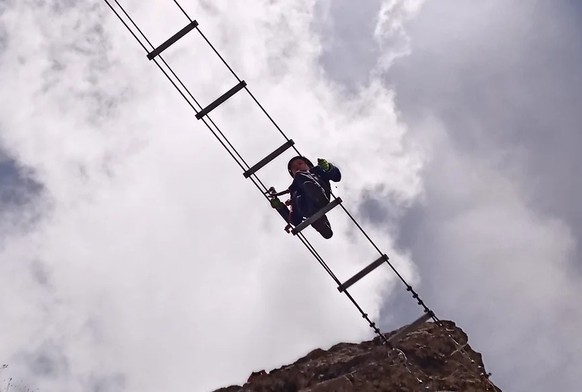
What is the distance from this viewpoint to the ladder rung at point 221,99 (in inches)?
426

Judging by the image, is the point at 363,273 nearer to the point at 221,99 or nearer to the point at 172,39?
the point at 221,99

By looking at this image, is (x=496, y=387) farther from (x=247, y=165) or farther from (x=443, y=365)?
(x=247, y=165)

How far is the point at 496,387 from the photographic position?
Answer: 451 inches

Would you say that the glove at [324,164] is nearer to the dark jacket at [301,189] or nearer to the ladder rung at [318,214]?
the dark jacket at [301,189]

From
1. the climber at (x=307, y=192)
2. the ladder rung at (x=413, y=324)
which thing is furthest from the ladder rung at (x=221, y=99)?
the ladder rung at (x=413, y=324)

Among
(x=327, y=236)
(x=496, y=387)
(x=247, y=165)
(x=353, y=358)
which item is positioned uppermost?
(x=247, y=165)

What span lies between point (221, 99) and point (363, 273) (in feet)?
14.0

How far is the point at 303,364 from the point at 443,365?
2920 mm

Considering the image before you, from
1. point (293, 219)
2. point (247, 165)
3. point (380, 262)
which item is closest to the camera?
point (380, 262)

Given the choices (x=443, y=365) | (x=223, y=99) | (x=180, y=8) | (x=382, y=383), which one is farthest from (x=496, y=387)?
(x=180, y=8)

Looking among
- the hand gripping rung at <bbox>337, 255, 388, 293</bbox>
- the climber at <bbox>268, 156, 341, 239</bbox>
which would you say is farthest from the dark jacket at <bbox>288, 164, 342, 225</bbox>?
the hand gripping rung at <bbox>337, 255, 388, 293</bbox>

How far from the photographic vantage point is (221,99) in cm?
1095

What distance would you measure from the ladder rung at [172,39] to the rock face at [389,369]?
689 cm

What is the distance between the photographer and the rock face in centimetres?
1082
